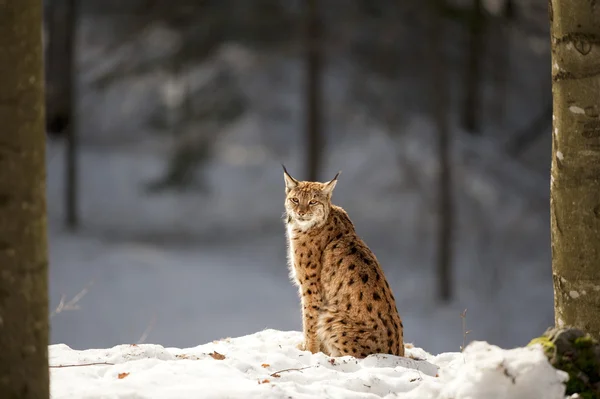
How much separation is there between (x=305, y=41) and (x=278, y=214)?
17.2 feet

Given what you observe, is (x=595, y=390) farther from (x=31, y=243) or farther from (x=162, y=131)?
(x=162, y=131)

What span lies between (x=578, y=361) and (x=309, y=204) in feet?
9.77

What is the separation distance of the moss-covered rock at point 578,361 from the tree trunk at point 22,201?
2373mm

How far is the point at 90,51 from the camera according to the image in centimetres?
2488

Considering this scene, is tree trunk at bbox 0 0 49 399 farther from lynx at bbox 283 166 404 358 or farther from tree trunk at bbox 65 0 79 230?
tree trunk at bbox 65 0 79 230

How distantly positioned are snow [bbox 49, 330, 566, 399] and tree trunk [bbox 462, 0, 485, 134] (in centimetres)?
1553

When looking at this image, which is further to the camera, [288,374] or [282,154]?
[282,154]

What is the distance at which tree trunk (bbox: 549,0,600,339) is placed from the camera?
441 cm

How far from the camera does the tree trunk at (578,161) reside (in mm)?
4410

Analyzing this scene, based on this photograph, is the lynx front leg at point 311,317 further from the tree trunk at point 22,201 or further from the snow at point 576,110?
the tree trunk at point 22,201

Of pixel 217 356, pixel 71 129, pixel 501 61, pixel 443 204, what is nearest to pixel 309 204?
pixel 217 356

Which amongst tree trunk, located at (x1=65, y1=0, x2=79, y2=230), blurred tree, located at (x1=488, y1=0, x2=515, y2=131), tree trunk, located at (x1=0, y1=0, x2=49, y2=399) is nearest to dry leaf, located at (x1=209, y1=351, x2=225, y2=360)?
tree trunk, located at (x1=0, y1=0, x2=49, y2=399)

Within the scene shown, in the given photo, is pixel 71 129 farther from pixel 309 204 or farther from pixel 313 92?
pixel 309 204

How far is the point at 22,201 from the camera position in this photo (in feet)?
10.3
